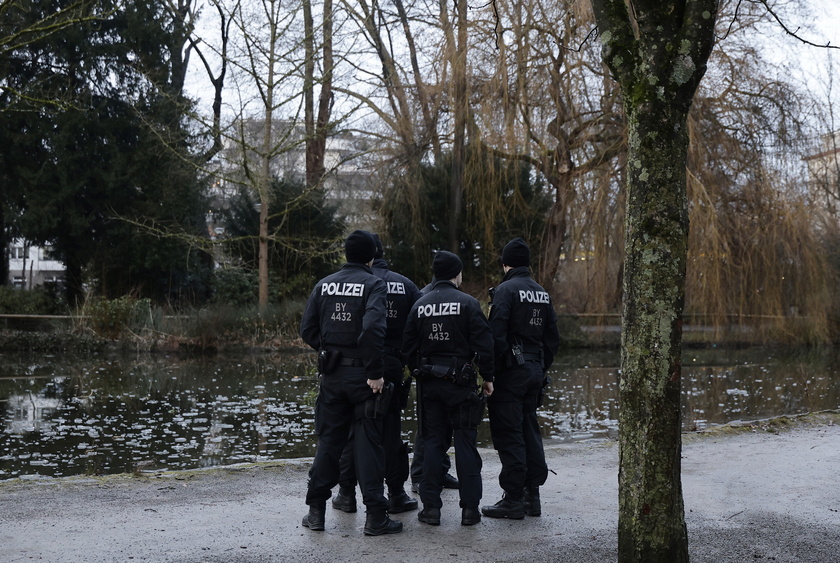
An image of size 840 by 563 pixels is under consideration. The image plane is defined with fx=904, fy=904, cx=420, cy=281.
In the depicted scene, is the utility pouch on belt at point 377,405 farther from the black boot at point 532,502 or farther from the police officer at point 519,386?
the black boot at point 532,502

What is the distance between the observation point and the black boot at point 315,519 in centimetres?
556

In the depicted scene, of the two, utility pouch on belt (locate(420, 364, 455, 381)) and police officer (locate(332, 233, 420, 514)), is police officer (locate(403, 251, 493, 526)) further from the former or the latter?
police officer (locate(332, 233, 420, 514))

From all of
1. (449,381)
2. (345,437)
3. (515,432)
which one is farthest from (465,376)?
(345,437)

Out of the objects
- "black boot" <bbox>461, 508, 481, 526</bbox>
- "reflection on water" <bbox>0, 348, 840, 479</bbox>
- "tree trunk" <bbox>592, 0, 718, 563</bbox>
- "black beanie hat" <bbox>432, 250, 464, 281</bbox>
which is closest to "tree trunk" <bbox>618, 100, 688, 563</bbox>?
"tree trunk" <bbox>592, 0, 718, 563</bbox>

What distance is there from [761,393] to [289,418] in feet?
25.2

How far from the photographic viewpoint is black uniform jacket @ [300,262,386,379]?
5.55 metres

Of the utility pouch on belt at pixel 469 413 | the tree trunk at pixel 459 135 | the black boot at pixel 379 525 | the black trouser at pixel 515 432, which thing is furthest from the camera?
the tree trunk at pixel 459 135

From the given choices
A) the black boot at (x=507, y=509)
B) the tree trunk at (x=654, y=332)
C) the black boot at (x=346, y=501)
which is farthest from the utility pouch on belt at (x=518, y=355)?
the tree trunk at (x=654, y=332)

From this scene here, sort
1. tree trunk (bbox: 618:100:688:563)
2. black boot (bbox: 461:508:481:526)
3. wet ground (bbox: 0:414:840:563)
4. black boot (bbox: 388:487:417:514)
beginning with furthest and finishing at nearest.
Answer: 1. black boot (bbox: 388:487:417:514)
2. black boot (bbox: 461:508:481:526)
3. wet ground (bbox: 0:414:840:563)
4. tree trunk (bbox: 618:100:688:563)

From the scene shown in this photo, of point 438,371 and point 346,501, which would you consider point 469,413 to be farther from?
point 346,501

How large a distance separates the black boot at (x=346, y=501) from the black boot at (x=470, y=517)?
2.57ft

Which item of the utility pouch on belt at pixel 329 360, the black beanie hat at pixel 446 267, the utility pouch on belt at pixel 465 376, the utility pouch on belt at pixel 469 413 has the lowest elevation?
the utility pouch on belt at pixel 469 413

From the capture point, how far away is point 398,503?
619cm

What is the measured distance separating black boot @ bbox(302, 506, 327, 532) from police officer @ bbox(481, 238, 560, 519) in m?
1.13
